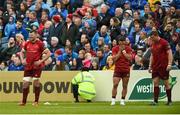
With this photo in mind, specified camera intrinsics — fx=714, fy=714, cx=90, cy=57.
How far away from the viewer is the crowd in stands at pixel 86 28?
1033 inches

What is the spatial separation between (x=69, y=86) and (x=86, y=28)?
3497 millimetres

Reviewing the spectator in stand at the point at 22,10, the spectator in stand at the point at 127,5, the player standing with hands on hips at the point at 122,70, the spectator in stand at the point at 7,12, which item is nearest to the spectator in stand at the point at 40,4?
the spectator in stand at the point at 22,10

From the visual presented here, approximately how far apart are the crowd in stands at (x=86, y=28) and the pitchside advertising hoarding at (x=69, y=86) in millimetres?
552

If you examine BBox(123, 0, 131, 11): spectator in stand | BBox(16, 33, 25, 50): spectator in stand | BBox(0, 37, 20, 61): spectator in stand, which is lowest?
BBox(0, 37, 20, 61): spectator in stand

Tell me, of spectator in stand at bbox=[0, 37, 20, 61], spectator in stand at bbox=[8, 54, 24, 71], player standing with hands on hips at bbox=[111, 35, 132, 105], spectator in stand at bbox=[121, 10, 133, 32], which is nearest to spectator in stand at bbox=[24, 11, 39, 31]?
spectator in stand at bbox=[0, 37, 20, 61]

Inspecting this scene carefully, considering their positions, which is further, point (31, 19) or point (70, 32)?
point (31, 19)

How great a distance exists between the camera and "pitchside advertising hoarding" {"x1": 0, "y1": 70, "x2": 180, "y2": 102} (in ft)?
81.9

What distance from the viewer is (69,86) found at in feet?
83.5

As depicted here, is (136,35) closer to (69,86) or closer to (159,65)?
(69,86)

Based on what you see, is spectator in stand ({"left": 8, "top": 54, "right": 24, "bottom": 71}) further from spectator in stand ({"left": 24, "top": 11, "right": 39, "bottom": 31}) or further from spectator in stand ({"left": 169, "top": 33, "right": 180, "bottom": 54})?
spectator in stand ({"left": 169, "top": 33, "right": 180, "bottom": 54})

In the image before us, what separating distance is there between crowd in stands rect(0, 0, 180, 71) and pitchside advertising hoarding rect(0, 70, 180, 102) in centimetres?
55

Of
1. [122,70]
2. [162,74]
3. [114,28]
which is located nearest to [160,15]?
[114,28]

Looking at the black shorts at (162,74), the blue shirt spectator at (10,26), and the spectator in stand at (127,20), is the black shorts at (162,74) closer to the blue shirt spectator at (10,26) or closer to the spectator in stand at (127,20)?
the spectator in stand at (127,20)

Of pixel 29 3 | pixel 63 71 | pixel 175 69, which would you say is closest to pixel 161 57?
pixel 175 69
